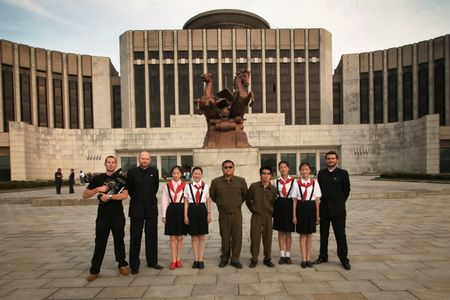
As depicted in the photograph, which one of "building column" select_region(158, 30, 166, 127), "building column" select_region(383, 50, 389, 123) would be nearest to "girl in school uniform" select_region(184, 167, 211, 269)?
"building column" select_region(158, 30, 166, 127)

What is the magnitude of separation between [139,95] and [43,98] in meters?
16.7

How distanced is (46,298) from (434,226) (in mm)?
9637

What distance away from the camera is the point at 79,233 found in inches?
328

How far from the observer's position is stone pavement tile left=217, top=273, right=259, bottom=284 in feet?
15.3

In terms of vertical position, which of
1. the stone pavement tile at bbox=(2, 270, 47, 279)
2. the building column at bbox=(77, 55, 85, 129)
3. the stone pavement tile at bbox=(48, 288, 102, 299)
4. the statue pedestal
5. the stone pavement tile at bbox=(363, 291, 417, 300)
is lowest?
the stone pavement tile at bbox=(2, 270, 47, 279)

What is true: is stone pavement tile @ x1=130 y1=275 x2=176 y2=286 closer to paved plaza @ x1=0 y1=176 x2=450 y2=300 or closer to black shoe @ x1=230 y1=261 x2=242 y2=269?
paved plaza @ x1=0 y1=176 x2=450 y2=300

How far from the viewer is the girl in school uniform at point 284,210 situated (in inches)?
213

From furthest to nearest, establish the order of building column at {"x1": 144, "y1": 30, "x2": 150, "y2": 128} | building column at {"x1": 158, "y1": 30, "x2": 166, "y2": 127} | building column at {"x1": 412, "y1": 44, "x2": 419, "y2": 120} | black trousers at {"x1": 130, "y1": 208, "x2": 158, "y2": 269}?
building column at {"x1": 144, "y1": 30, "x2": 150, "y2": 128} < building column at {"x1": 158, "y1": 30, "x2": 166, "y2": 127} < building column at {"x1": 412, "y1": 44, "x2": 419, "y2": 120} < black trousers at {"x1": 130, "y1": 208, "x2": 158, "y2": 269}

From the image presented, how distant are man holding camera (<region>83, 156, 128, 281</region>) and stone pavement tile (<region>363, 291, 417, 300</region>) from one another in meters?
3.85

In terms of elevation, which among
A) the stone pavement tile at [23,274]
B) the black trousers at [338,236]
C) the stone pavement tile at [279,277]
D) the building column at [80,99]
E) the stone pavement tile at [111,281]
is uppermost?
the building column at [80,99]

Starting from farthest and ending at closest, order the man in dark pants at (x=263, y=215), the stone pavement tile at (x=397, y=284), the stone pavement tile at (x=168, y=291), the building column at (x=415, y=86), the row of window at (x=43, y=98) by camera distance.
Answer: the building column at (x=415, y=86) → the row of window at (x=43, y=98) → the man in dark pants at (x=263, y=215) → the stone pavement tile at (x=397, y=284) → the stone pavement tile at (x=168, y=291)

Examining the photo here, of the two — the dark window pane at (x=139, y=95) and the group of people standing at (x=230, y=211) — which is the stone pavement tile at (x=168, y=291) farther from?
the dark window pane at (x=139, y=95)

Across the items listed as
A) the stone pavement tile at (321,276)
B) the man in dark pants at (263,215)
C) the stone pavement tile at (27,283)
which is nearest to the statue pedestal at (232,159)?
the man in dark pants at (263,215)

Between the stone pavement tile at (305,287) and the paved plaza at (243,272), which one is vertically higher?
the stone pavement tile at (305,287)
